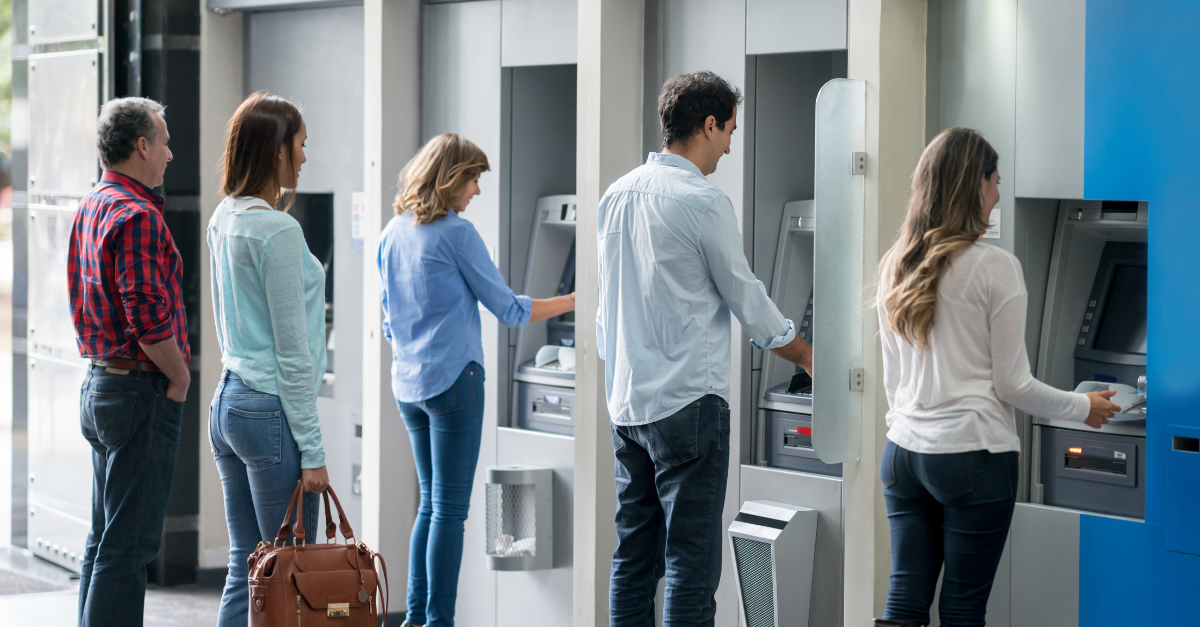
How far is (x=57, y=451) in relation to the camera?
523cm

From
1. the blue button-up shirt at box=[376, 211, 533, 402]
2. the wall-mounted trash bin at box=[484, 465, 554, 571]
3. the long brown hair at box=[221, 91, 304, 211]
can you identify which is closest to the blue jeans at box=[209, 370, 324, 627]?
the long brown hair at box=[221, 91, 304, 211]

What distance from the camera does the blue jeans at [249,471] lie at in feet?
9.23

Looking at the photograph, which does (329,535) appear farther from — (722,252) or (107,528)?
(722,252)

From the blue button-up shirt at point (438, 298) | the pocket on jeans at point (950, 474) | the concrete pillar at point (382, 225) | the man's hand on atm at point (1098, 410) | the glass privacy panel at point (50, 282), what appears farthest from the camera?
the glass privacy panel at point (50, 282)

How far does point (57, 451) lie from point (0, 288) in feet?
49.4

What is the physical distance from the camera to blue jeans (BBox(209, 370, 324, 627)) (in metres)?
2.81

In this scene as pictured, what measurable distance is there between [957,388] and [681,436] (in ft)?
2.03

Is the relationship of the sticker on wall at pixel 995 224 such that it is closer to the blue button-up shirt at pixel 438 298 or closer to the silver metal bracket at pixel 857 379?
the silver metal bracket at pixel 857 379

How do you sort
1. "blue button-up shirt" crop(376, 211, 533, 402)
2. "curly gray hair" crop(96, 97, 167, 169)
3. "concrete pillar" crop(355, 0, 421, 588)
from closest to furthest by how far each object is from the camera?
"curly gray hair" crop(96, 97, 167, 169)
"blue button-up shirt" crop(376, 211, 533, 402)
"concrete pillar" crop(355, 0, 421, 588)

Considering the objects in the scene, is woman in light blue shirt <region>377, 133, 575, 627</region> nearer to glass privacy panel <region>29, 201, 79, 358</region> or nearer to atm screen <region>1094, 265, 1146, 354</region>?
atm screen <region>1094, 265, 1146, 354</region>

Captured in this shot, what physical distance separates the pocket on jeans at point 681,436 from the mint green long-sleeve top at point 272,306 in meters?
0.81

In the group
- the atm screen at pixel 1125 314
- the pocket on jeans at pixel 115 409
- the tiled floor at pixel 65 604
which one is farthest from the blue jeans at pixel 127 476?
the atm screen at pixel 1125 314

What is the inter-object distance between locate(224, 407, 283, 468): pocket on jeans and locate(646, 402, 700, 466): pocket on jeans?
902 millimetres

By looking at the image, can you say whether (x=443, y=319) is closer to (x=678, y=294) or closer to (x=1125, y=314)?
(x=678, y=294)
